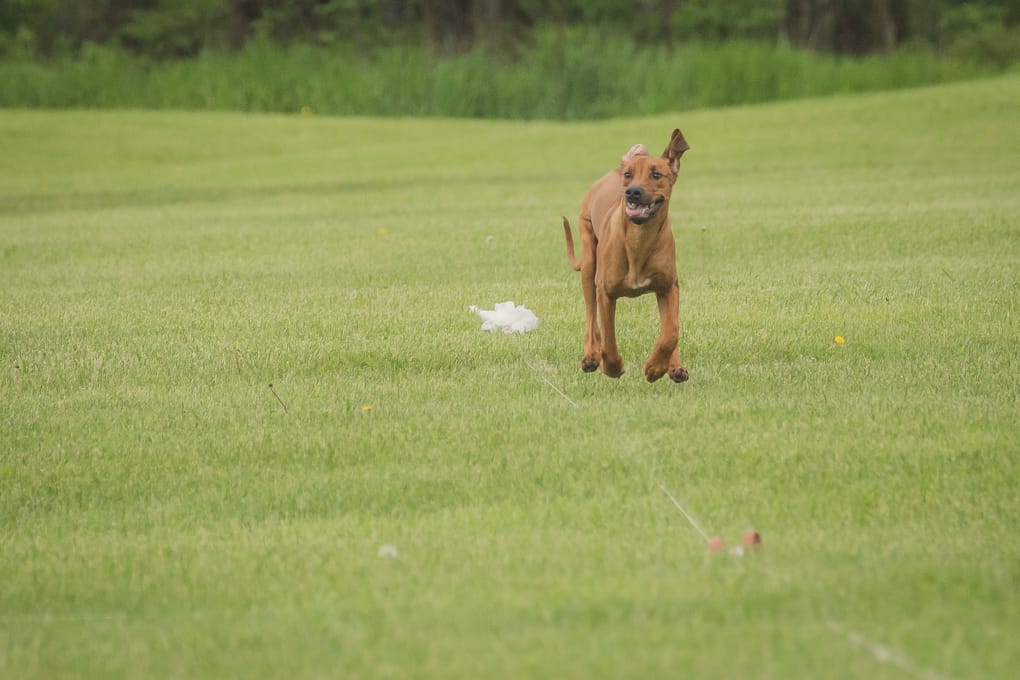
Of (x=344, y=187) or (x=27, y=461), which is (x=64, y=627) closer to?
(x=27, y=461)

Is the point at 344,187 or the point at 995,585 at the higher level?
the point at 995,585

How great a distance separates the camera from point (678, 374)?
6363 mm

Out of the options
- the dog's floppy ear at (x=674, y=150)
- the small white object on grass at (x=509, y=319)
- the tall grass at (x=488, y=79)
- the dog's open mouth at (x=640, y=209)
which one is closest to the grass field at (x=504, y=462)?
the small white object on grass at (x=509, y=319)

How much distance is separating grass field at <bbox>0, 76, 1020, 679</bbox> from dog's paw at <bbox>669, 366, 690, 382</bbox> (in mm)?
136

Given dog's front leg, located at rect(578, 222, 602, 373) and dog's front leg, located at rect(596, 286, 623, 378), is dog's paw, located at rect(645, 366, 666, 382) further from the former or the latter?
dog's front leg, located at rect(578, 222, 602, 373)

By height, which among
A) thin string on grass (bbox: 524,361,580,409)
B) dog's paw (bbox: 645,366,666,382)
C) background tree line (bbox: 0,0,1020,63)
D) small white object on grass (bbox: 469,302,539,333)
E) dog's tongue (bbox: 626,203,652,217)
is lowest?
background tree line (bbox: 0,0,1020,63)

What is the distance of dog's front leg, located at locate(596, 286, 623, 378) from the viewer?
6.30 meters

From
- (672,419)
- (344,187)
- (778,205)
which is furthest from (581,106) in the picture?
(672,419)

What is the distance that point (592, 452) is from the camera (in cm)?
536

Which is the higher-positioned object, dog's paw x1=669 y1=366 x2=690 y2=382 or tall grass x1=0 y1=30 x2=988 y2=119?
dog's paw x1=669 y1=366 x2=690 y2=382

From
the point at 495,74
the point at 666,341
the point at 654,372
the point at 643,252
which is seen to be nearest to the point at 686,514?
the point at 666,341

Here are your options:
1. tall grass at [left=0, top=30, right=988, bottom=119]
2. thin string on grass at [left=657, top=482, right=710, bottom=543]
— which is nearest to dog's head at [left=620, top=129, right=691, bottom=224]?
thin string on grass at [left=657, top=482, right=710, bottom=543]

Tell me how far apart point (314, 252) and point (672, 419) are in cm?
703

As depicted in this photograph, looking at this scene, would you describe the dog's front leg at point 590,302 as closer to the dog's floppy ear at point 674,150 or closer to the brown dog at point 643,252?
the brown dog at point 643,252
